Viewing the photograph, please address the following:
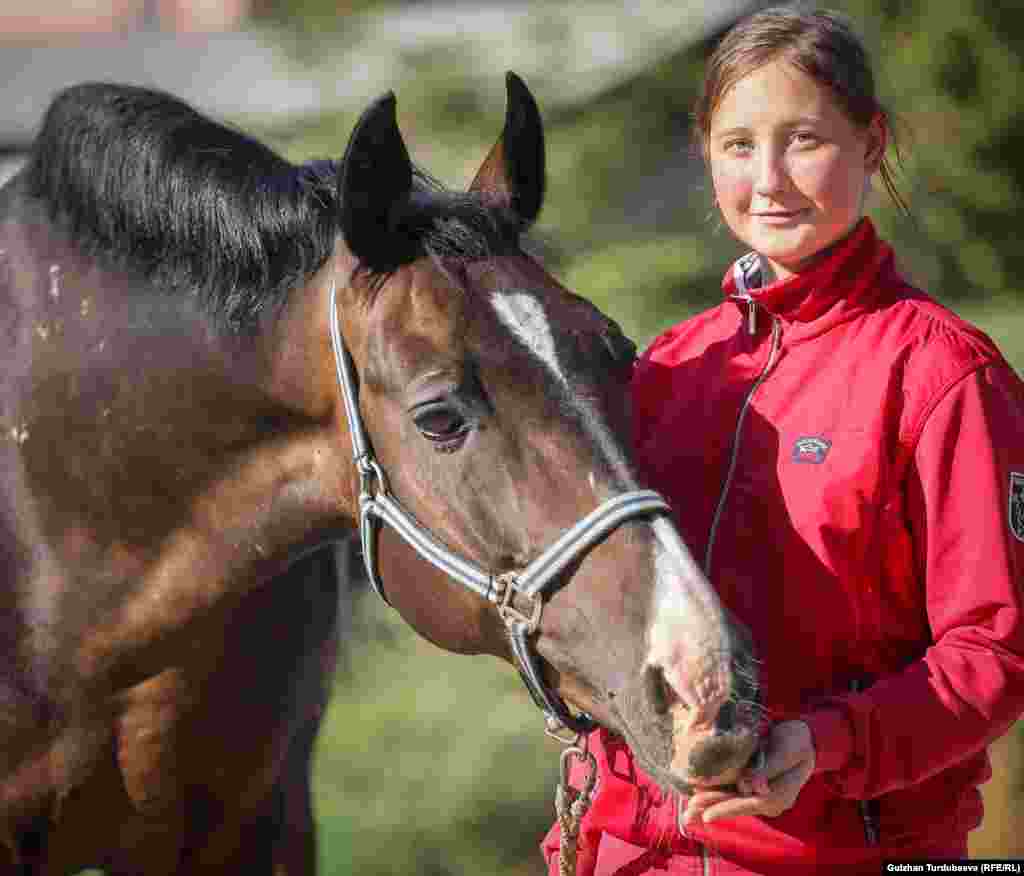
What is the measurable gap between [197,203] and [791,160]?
3.29 ft

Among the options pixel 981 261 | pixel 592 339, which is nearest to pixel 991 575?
pixel 592 339

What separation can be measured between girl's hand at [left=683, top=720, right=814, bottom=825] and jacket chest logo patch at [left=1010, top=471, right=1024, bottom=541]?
1.25 feet

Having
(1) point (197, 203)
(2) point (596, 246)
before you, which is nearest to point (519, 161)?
(1) point (197, 203)

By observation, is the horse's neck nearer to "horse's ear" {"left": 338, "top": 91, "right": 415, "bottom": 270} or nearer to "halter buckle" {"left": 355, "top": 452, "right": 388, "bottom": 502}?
"halter buckle" {"left": 355, "top": 452, "right": 388, "bottom": 502}

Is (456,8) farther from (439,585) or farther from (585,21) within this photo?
(439,585)

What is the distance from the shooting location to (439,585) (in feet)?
7.10

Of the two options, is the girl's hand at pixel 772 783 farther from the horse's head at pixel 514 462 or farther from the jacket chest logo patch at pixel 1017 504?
the jacket chest logo patch at pixel 1017 504

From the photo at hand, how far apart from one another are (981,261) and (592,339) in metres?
3.77

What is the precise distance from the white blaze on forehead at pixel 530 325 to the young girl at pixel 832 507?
0.79 feet

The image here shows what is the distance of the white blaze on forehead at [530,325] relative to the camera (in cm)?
208

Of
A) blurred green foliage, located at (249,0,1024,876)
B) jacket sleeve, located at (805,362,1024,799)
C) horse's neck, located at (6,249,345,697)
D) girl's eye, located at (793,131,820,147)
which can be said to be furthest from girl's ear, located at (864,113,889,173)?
blurred green foliage, located at (249,0,1024,876)

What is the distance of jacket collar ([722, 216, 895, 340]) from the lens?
2084 mm

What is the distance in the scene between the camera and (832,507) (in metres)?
1.94

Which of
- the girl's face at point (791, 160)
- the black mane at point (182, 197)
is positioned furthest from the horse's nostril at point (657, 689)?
the black mane at point (182, 197)
